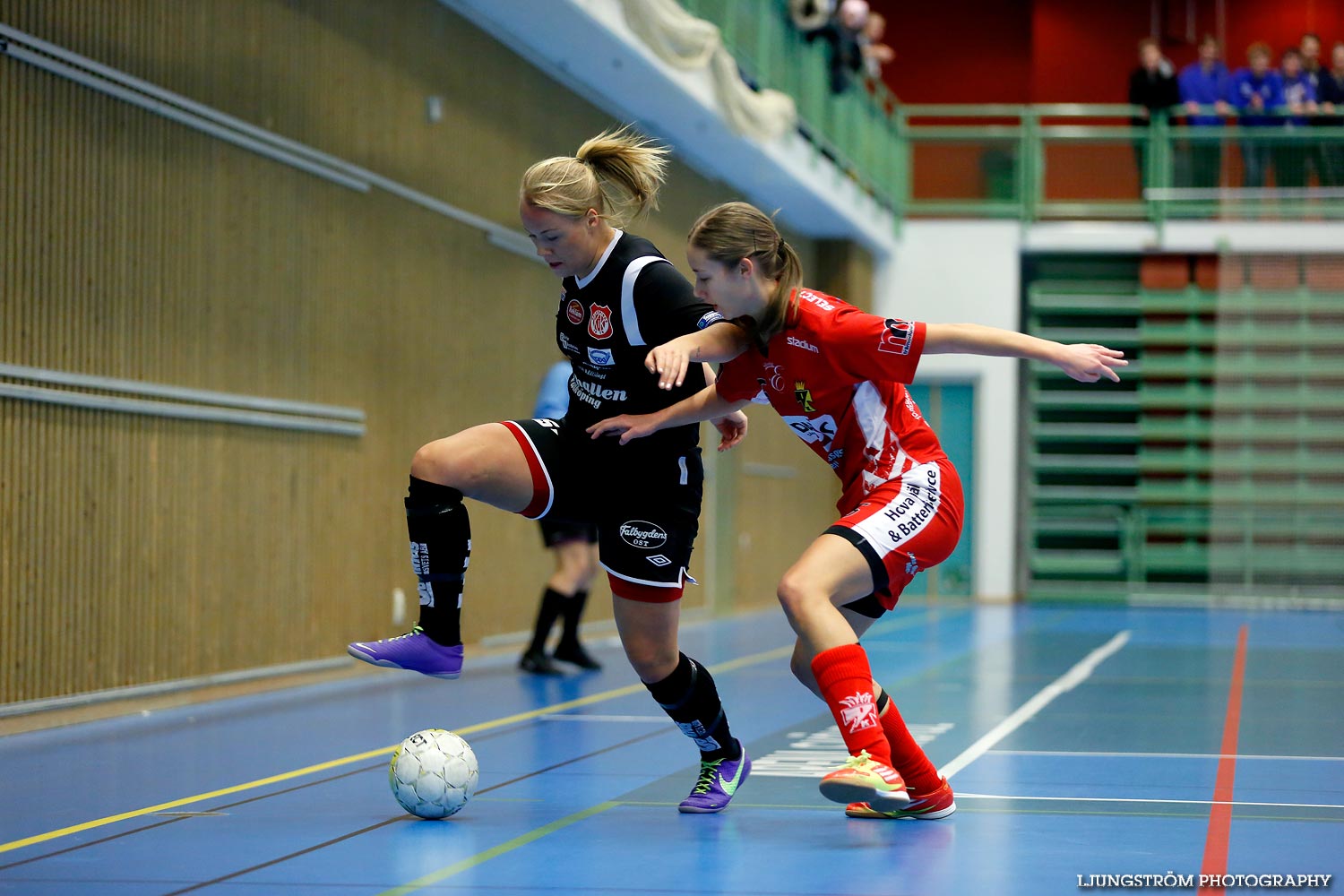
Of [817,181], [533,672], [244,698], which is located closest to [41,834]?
[244,698]

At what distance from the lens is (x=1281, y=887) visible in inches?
136

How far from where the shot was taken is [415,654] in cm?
426

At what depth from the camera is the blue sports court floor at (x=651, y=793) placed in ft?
12.2

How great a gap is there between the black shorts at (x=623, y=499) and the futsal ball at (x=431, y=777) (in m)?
0.71

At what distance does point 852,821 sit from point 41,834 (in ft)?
7.46

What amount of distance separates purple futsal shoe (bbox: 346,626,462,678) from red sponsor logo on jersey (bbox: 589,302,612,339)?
99 centimetres

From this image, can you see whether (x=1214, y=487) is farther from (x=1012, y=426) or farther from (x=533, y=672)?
(x=533, y=672)

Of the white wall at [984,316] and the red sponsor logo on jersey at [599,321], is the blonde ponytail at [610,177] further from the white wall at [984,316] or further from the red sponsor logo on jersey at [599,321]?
the white wall at [984,316]

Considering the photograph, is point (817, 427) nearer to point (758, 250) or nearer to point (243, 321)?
point (758, 250)

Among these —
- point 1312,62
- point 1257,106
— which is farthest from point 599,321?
point 1312,62

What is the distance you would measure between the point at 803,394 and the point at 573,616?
17.6 feet

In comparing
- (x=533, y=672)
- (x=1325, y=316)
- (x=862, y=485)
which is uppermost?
(x=1325, y=316)

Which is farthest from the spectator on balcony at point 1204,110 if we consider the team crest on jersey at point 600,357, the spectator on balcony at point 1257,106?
the team crest on jersey at point 600,357

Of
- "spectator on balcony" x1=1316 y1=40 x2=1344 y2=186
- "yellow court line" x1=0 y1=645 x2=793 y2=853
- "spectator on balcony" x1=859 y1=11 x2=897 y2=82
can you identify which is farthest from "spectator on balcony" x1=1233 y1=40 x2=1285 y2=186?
"yellow court line" x1=0 y1=645 x2=793 y2=853
